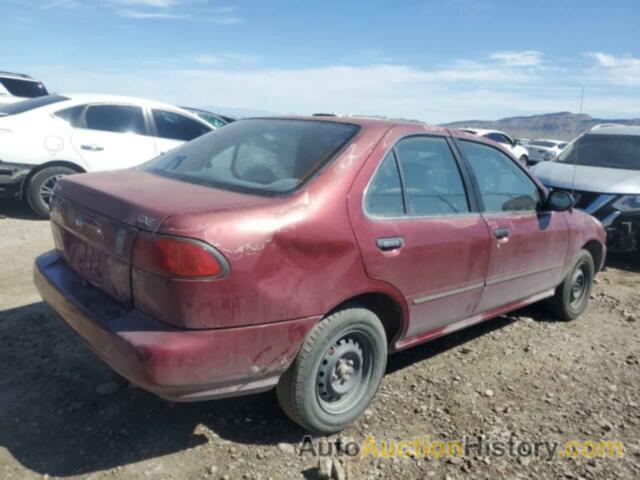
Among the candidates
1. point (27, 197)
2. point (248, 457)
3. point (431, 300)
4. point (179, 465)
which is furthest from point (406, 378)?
point (27, 197)

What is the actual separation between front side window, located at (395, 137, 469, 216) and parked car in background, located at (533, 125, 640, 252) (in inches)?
102

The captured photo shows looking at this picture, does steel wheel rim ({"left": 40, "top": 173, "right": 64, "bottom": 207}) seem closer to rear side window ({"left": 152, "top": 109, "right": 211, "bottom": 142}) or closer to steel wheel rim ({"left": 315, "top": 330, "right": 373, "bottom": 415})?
rear side window ({"left": 152, "top": 109, "right": 211, "bottom": 142})

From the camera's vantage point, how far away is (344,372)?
8.79ft

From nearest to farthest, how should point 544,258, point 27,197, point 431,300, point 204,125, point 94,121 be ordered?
point 431,300 < point 544,258 < point 27,197 < point 94,121 < point 204,125

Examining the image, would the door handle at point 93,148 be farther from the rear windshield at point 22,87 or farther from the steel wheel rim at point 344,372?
the rear windshield at point 22,87

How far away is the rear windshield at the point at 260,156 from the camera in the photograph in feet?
8.54

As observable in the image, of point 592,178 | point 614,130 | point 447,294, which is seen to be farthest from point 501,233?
point 614,130

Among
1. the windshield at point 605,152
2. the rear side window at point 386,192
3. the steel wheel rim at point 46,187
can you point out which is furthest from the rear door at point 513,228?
the steel wheel rim at point 46,187

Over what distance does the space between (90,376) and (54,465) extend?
0.77 metres

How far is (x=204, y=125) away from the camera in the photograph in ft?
25.3

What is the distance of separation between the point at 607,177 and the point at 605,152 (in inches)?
42.3

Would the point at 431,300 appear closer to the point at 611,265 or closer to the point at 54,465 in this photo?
the point at 54,465

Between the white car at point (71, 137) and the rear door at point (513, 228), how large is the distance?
5082 mm

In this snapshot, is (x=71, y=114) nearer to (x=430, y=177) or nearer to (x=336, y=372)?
(x=430, y=177)
